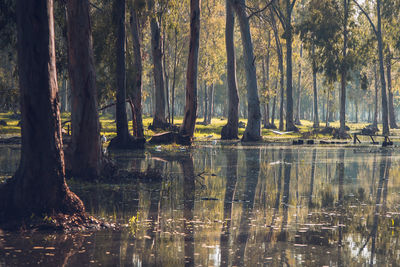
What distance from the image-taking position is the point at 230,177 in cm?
1780

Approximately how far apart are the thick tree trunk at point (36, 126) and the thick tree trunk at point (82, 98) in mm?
5269

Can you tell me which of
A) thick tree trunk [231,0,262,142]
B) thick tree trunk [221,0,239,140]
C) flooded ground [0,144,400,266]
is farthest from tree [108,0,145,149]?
thick tree trunk [221,0,239,140]

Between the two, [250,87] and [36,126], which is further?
[250,87]

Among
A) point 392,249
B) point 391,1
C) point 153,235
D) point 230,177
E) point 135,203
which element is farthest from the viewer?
point 391,1

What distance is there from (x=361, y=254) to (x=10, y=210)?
5412mm

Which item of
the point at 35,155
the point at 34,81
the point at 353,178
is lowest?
the point at 353,178

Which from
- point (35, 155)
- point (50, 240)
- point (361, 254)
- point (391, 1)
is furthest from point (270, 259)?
point (391, 1)

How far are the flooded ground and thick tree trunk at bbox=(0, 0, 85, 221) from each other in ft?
2.67

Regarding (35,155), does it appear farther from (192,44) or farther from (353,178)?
(192,44)

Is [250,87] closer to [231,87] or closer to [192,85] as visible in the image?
[231,87]

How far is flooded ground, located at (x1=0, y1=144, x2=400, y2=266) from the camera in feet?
25.6

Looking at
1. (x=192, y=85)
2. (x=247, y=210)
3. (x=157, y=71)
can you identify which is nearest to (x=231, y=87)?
(x=157, y=71)

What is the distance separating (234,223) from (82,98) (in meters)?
6.57

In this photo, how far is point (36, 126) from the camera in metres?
9.77
